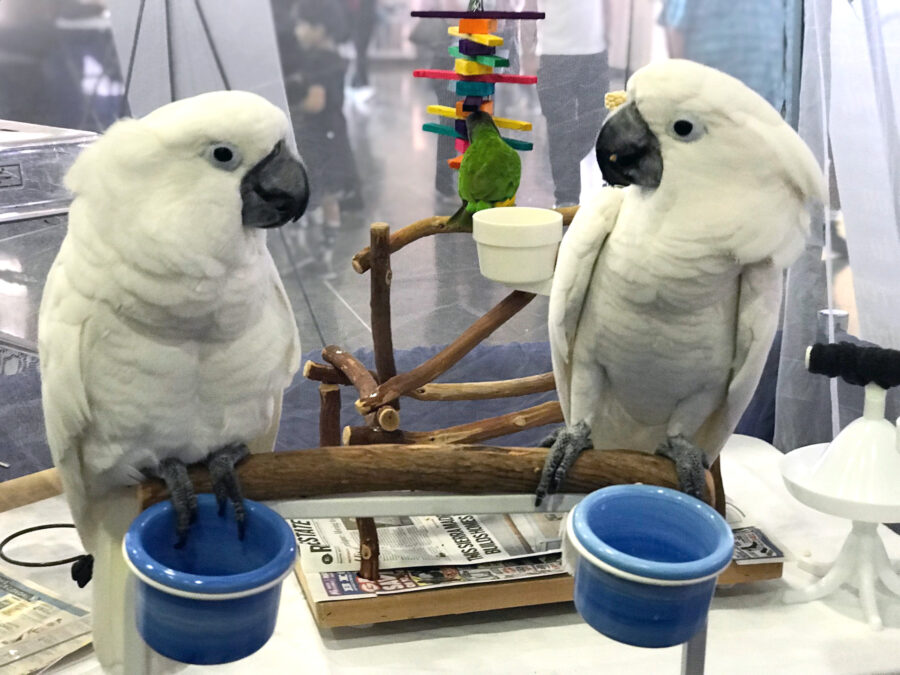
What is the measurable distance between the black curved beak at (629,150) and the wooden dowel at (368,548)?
0.78 m

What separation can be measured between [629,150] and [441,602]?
87 cm

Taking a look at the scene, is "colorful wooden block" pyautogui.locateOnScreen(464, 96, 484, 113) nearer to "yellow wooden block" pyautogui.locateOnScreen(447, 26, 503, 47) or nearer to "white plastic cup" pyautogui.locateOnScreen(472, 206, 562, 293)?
"yellow wooden block" pyautogui.locateOnScreen(447, 26, 503, 47)

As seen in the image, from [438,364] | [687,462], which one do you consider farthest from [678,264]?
[438,364]

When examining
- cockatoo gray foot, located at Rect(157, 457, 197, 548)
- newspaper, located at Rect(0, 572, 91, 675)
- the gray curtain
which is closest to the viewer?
cockatoo gray foot, located at Rect(157, 457, 197, 548)

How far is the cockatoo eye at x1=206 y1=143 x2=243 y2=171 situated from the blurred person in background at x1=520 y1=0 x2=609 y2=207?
1987 mm

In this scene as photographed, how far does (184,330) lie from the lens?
0.96 metres

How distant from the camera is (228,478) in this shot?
0.91m

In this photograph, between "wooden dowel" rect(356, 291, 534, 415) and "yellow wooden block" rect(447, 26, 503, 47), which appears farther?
"yellow wooden block" rect(447, 26, 503, 47)

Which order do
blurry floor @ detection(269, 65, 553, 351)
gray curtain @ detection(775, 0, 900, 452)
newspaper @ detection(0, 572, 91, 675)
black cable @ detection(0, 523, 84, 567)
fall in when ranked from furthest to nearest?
blurry floor @ detection(269, 65, 553, 351) → gray curtain @ detection(775, 0, 900, 452) → black cable @ detection(0, 523, 84, 567) → newspaper @ detection(0, 572, 91, 675)

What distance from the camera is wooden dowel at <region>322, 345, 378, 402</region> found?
171cm

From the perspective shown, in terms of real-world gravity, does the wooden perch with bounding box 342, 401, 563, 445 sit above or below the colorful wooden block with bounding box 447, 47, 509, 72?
below

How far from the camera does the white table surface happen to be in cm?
149

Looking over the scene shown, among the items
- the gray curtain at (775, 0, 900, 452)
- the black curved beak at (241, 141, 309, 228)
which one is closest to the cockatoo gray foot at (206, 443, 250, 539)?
the black curved beak at (241, 141, 309, 228)

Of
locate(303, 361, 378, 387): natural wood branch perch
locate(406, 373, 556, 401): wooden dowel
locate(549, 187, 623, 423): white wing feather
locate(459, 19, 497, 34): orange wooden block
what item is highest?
locate(459, 19, 497, 34): orange wooden block
